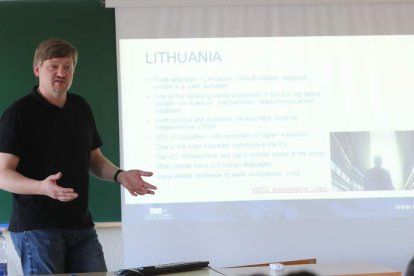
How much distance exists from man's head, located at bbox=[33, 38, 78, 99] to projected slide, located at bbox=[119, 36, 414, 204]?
1.70m

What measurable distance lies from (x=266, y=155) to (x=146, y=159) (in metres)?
0.88

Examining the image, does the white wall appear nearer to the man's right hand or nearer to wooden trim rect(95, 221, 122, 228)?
wooden trim rect(95, 221, 122, 228)

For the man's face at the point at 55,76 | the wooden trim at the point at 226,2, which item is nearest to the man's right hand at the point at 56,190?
the man's face at the point at 55,76

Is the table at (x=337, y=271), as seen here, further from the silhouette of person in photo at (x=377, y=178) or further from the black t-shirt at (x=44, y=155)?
the silhouette of person in photo at (x=377, y=178)

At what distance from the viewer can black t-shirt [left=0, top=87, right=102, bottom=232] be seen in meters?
2.48

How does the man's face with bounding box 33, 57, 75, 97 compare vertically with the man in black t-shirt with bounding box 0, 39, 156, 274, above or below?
above

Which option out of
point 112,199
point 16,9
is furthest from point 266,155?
point 16,9

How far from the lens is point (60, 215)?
250 centimetres

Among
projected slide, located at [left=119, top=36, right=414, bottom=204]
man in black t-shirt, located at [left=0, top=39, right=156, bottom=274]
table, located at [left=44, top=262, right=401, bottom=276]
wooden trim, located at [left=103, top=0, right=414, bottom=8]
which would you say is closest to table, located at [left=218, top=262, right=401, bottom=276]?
table, located at [left=44, top=262, right=401, bottom=276]

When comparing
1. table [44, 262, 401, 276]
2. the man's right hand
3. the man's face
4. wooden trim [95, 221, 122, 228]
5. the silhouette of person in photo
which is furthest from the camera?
the silhouette of person in photo

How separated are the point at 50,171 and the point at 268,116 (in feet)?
7.33

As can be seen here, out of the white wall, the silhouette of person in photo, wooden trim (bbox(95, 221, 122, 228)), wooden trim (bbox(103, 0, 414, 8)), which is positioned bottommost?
the white wall

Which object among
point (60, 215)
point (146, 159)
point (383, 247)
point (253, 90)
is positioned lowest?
point (383, 247)

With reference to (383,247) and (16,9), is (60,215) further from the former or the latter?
(383,247)
